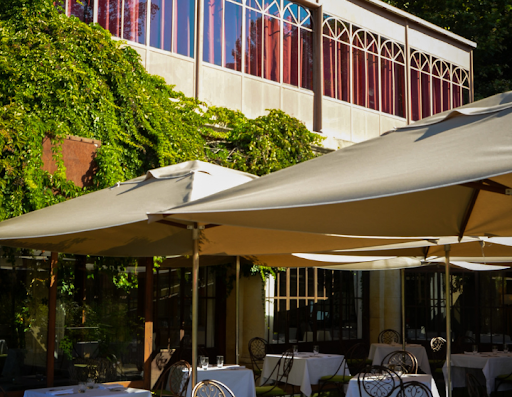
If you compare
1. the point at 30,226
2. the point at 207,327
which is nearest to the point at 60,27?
the point at 30,226

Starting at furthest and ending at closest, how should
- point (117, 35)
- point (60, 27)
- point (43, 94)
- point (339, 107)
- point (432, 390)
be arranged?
1. point (339, 107)
2. point (117, 35)
3. point (60, 27)
4. point (43, 94)
5. point (432, 390)

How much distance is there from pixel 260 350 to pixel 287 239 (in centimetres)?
724

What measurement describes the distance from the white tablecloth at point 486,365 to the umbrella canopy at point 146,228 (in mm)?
5775

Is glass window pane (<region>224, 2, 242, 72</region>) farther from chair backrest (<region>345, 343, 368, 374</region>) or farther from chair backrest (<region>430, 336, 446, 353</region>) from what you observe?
chair backrest (<region>430, 336, 446, 353</region>)

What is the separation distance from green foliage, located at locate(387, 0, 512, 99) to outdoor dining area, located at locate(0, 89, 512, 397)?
14.2 metres

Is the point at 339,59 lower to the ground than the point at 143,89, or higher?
higher

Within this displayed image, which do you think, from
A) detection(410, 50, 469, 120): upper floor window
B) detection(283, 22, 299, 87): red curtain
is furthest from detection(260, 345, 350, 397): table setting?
detection(410, 50, 469, 120): upper floor window

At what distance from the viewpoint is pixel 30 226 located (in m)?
5.02

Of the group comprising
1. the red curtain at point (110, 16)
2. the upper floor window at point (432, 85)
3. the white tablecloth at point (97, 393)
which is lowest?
the white tablecloth at point (97, 393)

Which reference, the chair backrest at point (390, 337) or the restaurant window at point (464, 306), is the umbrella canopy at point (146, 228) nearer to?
the chair backrest at point (390, 337)

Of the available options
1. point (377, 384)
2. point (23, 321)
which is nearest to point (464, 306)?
point (377, 384)

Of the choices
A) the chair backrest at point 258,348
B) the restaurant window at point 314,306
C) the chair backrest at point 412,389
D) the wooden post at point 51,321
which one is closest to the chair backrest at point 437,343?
the restaurant window at point 314,306

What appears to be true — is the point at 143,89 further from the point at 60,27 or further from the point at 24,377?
the point at 24,377

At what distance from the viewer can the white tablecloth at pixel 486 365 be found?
10.2 metres
